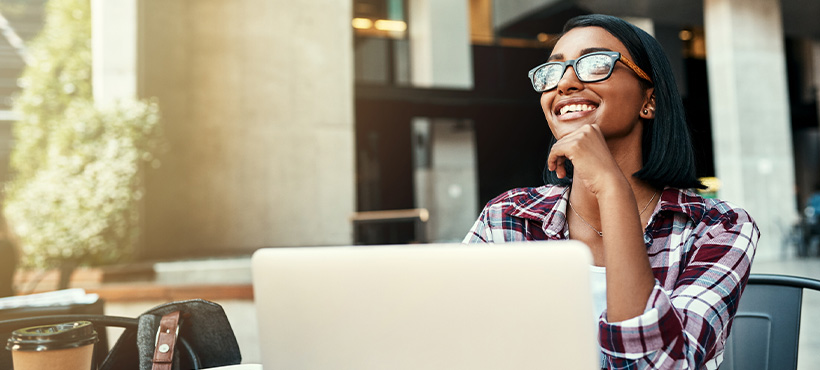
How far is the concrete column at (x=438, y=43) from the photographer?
35.2 ft

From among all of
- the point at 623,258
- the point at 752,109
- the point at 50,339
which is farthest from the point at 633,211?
the point at 752,109

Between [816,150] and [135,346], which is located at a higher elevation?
[816,150]

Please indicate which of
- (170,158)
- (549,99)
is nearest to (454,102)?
(170,158)

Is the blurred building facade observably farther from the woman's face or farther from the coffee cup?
the coffee cup

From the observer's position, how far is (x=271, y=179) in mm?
8531

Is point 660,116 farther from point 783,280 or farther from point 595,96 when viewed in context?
point 783,280

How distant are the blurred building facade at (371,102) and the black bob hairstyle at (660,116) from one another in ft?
21.2

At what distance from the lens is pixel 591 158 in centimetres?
93

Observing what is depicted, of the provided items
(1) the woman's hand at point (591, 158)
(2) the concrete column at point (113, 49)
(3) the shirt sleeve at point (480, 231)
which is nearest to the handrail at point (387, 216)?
(2) the concrete column at point (113, 49)

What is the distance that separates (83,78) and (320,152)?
9.90 feet

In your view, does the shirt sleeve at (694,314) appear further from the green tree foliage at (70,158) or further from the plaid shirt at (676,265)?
A: the green tree foliage at (70,158)

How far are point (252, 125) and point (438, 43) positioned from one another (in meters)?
3.82

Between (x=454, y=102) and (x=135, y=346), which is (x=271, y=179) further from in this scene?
(x=135, y=346)

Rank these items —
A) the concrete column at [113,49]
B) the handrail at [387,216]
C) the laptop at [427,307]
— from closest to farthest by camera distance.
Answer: the laptop at [427,307]
the concrete column at [113,49]
the handrail at [387,216]
